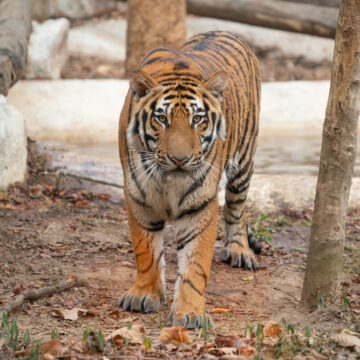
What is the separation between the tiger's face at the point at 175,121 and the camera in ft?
11.7

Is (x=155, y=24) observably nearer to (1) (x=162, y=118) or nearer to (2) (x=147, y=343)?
(1) (x=162, y=118)

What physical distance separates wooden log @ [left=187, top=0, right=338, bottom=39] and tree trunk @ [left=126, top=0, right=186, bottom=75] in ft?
6.86

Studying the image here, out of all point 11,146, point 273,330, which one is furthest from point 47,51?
point 273,330

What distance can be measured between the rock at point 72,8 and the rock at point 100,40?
0.40m

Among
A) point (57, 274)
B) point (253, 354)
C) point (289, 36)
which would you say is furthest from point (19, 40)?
point (289, 36)

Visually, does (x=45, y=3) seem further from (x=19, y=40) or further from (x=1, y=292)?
(x=1, y=292)

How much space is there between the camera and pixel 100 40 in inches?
564

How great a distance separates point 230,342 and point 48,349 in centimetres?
83

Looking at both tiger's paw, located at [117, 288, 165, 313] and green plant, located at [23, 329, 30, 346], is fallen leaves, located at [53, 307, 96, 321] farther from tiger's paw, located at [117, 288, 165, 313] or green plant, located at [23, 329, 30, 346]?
green plant, located at [23, 329, 30, 346]

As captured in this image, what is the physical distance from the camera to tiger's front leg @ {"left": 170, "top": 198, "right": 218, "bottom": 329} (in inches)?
149

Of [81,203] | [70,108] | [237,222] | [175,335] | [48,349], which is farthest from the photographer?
[70,108]

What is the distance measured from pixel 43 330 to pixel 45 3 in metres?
12.0

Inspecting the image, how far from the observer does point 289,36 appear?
49.3 ft

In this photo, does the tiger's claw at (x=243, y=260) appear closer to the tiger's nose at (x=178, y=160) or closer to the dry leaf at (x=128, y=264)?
the dry leaf at (x=128, y=264)
